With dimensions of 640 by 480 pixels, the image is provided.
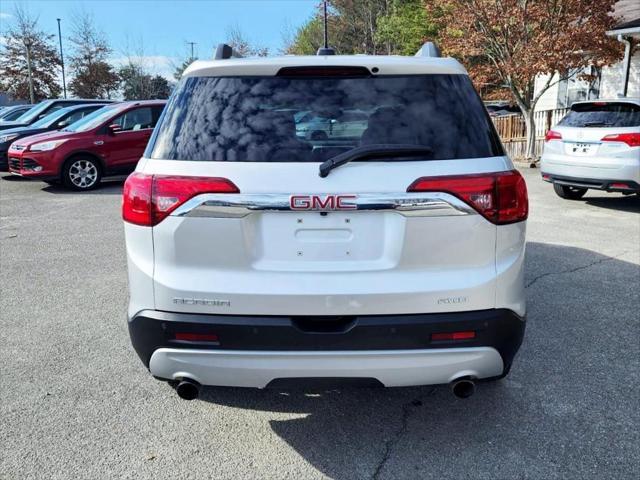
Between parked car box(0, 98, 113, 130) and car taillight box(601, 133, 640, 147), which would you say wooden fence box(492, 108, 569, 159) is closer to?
car taillight box(601, 133, 640, 147)

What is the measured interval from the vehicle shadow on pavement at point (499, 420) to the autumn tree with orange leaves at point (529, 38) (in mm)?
10863

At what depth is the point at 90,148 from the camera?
1146 cm

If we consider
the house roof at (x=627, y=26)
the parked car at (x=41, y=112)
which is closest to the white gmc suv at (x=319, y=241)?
the house roof at (x=627, y=26)

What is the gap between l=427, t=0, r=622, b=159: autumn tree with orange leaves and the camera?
13336 mm

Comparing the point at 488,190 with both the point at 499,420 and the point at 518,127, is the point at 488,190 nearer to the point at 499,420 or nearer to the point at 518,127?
the point at 499,420

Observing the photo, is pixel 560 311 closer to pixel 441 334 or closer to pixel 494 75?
pixel 441 334

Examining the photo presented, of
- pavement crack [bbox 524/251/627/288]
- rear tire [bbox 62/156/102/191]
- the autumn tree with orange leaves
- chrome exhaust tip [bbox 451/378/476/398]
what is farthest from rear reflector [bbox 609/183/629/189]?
rear tire [bbox 62/156/102/191]

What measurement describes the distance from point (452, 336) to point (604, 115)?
7.81 meters

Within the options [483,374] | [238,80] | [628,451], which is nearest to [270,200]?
[238,80]

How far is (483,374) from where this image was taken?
8.46 ft

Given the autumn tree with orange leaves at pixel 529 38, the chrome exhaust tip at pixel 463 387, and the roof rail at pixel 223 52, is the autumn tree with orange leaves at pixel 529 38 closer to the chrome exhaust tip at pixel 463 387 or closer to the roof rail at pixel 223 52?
the roof rail at pixel 223 52

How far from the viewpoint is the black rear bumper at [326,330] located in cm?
242

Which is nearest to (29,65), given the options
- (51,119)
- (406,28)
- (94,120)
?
(406,28)

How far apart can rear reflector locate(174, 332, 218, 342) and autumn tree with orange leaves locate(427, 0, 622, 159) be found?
13022 millimetres
